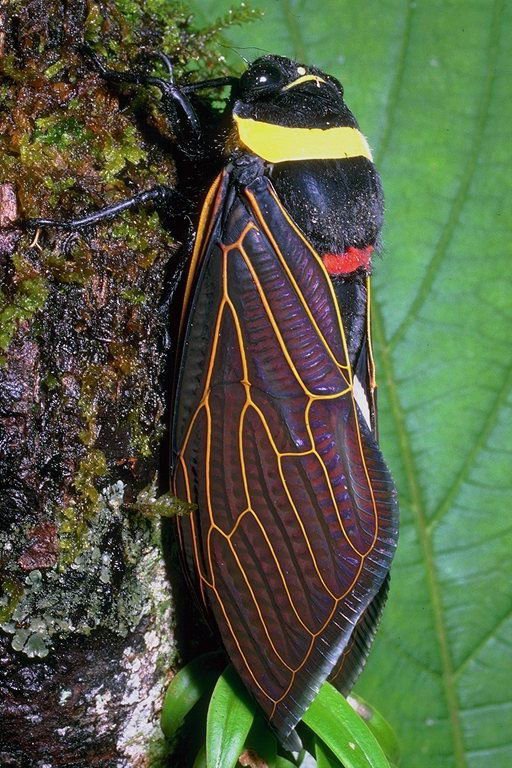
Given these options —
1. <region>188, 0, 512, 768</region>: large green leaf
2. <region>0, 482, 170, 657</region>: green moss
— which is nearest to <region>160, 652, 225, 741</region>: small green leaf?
<region>0, 482, 170, 657</region>: green moss

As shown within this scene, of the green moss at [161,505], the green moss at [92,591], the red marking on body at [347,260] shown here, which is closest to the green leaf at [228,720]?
the green moss at [92,591]

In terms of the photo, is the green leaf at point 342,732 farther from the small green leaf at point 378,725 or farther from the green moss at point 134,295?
the green moss at point 134,295

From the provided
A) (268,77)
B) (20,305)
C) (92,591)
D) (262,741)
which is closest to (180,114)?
(268,77)

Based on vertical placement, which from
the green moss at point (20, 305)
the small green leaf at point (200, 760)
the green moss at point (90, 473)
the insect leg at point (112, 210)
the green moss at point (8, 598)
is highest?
the insect leg at point (112, 210)

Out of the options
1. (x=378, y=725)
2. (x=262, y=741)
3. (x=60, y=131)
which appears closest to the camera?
(x=60, y=131)

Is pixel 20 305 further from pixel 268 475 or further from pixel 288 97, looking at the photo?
pixel 288 97

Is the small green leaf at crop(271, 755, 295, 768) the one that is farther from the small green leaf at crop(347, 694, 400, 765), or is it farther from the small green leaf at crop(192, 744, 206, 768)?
the small green leaf at crop(347, 694, 400, 765)
